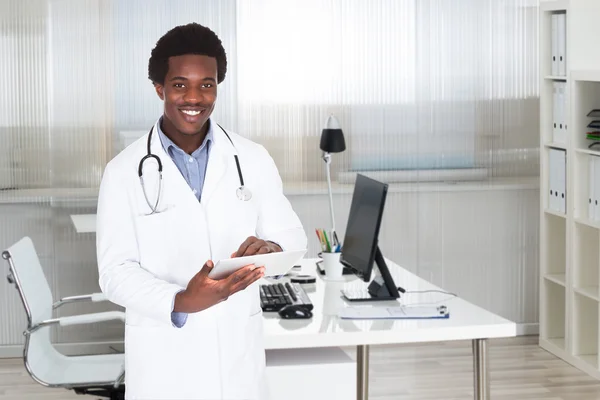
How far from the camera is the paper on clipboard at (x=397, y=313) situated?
316cm

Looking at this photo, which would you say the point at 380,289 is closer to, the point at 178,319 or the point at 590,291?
the point at 178,319

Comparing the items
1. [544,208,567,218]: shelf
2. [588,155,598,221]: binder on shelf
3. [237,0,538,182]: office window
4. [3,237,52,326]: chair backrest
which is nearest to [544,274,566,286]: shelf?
[544,208,567,218]: shelf

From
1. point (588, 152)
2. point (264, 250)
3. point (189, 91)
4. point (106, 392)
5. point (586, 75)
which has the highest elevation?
point (586, 75)

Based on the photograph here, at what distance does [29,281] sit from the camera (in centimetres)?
368

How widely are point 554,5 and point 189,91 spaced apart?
3.68 meters

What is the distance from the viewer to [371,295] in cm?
350

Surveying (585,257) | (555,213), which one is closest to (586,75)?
(555,213)

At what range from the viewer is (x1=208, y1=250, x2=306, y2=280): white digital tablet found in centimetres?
194

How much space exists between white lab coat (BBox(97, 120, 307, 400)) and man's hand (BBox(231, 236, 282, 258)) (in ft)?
0.23

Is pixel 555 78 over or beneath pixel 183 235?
over

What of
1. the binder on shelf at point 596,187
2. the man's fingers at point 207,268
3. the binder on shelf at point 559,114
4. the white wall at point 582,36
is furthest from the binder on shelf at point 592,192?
the man's fingers at point 207,268

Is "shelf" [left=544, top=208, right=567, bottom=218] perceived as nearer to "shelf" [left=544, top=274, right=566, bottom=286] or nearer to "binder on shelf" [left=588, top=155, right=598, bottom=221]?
"binder on shelf" [left=588, top=155, right=598, bottom=221]

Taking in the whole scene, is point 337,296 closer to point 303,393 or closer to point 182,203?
point 303,393

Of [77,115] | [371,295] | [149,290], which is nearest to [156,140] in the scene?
[149,290]
